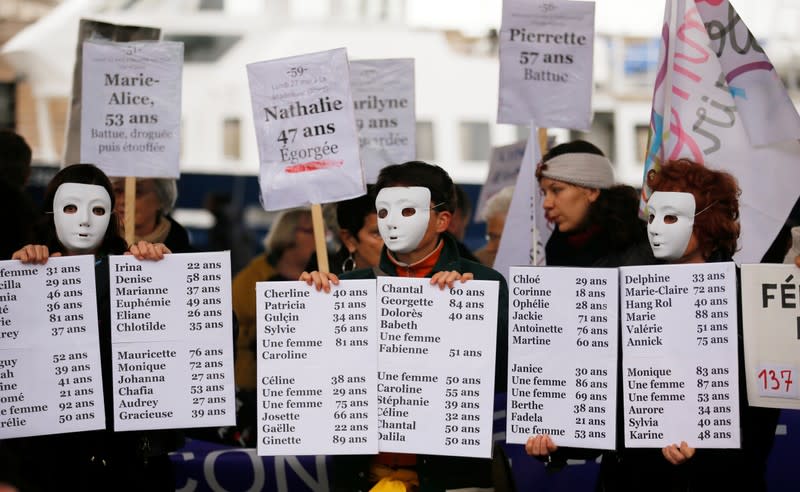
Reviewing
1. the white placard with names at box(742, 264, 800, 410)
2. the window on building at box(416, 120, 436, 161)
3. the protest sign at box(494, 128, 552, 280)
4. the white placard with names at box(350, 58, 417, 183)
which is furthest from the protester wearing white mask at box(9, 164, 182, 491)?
the window on building at box(416, 120, 436, 161)

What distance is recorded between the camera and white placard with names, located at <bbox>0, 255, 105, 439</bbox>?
5.22 metres

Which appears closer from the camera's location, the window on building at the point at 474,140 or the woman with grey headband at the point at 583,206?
the woman with grey headband at the point at 583,206

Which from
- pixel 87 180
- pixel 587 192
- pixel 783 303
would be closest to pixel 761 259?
pixel 587 192

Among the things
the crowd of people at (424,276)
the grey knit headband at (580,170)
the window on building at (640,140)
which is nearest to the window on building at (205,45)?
the window on building at (640,140)

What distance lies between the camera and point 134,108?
22.3 feet

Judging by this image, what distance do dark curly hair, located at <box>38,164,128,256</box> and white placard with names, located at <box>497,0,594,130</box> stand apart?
2537 millimetres

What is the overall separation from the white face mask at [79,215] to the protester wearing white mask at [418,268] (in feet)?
2.77

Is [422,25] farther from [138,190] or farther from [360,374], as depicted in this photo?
[360,374]

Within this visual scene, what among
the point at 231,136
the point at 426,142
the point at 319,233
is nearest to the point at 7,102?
the point at 231,136

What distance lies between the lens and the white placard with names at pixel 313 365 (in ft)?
17.0

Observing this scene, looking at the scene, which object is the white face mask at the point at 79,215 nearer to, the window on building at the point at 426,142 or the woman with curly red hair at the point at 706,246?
the woman with curly red hair at the point at 706,246

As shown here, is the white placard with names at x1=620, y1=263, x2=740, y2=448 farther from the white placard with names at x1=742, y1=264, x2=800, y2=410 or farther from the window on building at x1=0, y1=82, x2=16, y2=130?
the window on building at x1=0, y1=82, x2=16, y2=130

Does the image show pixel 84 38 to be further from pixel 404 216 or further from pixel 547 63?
pixel 404 216

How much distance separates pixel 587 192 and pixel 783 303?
76.6 inches
